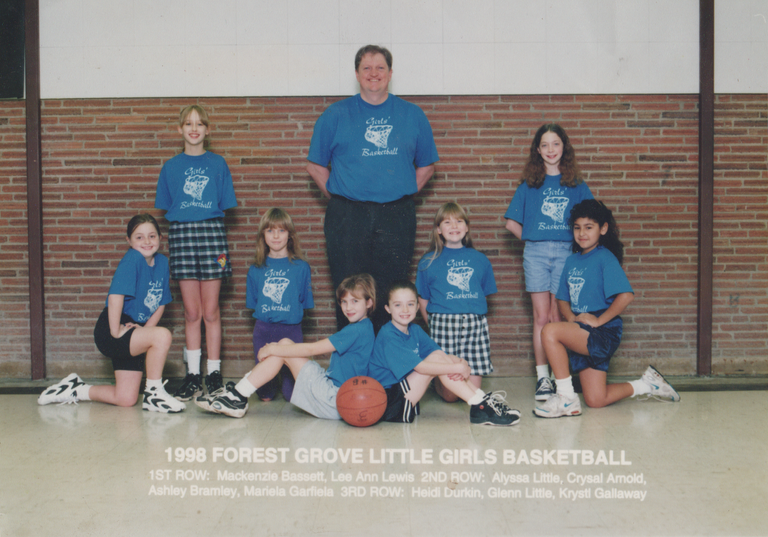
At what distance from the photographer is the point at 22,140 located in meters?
4.73

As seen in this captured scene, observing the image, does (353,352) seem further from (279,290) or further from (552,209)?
(552,209)

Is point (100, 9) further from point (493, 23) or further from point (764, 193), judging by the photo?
point (764, 193)

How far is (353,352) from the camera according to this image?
3.46 metres

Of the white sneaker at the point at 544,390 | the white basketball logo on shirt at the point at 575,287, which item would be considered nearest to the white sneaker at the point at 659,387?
the white sneaker at the point at 544,390

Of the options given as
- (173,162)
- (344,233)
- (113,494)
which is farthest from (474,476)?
(173,162)

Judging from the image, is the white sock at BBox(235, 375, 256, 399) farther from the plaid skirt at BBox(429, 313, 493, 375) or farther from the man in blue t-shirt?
the plaid skirt at BBox(429, 313, 493, 375)

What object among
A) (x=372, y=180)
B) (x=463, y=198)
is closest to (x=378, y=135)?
(x=372, y=180)

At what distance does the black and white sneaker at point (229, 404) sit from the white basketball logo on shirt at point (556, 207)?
2436mm

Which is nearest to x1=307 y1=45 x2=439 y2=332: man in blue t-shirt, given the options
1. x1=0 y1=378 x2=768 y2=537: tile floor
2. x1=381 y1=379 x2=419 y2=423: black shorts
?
x1=381 y1=379 x2=419 y2=423: black shorts

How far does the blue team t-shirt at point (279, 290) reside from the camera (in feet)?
13.1

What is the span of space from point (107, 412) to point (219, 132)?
2.33 metres

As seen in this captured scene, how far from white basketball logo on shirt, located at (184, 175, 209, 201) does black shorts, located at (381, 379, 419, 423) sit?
6.49ft

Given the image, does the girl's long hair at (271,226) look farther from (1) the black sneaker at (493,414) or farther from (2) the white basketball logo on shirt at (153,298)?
(1) the black sneaker at (493,414)

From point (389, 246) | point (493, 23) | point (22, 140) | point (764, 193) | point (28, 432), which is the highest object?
point (493, 23)
